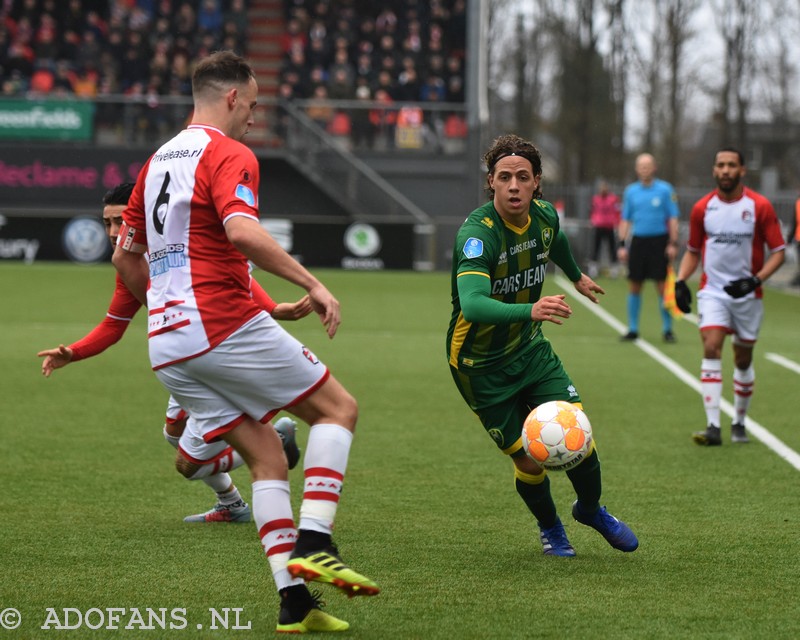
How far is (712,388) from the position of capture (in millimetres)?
8977

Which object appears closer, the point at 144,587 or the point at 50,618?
the point at 50,618

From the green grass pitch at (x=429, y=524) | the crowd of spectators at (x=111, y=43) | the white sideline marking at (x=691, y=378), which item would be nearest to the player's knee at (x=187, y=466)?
the green grass pitch at (x=429, y=524)

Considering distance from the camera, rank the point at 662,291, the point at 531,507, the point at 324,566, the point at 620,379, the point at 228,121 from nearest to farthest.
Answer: the point at 324,566 → the point at 228,121 → the point at 531,507 → the point at 620,379 → the point at 662,291

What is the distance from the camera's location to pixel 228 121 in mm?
4551

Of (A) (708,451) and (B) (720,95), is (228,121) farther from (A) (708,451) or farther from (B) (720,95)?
(B) (720,95)

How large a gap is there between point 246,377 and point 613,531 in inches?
81.8

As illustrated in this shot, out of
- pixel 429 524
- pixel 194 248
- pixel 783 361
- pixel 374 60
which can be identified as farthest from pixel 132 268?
pixel 374 60

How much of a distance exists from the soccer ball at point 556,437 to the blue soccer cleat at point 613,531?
0.43m

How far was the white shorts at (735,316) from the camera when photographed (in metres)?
8.92

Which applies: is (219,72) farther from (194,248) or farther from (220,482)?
(220,482)

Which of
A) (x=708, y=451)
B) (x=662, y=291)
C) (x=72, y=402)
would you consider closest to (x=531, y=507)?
(x=708, y=451)

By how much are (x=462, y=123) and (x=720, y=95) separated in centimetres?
1784

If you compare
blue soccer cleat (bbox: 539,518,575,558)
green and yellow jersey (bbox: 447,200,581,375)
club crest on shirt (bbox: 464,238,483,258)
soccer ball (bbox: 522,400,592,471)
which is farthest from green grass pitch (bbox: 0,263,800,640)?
club crest on shirt (bbox: 464,238,483,258)

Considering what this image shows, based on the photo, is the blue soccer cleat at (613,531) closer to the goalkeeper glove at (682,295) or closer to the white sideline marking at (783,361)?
the goalkeeper glove at (682,295)
